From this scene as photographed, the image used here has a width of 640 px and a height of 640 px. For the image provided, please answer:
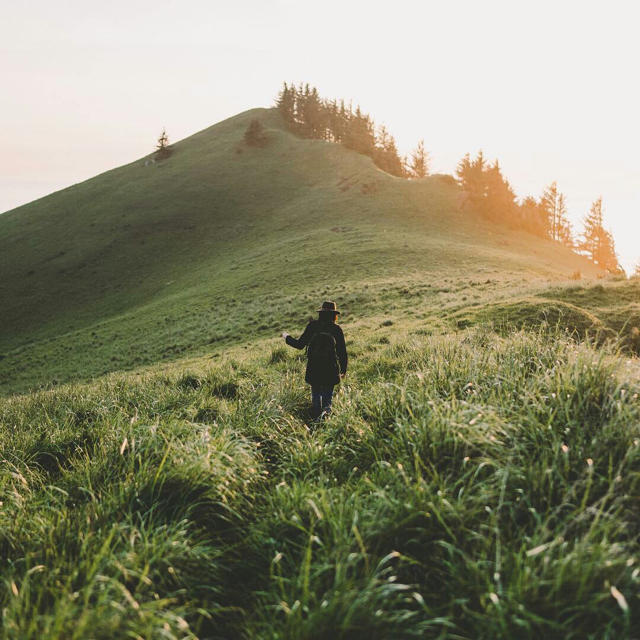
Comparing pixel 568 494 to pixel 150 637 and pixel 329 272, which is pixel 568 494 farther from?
pixel 329 272

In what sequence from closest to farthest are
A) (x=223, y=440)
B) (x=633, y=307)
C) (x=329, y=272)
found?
(x=223, y=440) < (x=633, y=307) < (x=329, y=272)

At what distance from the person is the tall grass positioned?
2.15 metres

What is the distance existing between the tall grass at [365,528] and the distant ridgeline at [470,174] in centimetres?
6200

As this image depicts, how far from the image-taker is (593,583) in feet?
6.93

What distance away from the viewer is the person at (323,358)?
6773 mm

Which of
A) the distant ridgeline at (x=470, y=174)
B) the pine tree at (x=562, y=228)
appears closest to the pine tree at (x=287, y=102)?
the distant ridgeline at (x=470, y=174)

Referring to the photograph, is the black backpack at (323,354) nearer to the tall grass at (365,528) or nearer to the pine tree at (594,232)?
the tall grass at (365,528)

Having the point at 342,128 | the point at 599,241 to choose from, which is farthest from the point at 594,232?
the point at 342,128

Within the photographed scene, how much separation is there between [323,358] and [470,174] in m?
62.7

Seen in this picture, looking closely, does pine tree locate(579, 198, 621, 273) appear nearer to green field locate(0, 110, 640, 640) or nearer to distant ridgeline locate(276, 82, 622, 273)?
distant ridgeline locate(276, 82, 622, 273)

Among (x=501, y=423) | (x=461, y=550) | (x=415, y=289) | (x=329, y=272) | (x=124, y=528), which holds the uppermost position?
(x=329, y=272)

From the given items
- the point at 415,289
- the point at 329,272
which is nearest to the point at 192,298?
the point at 329,272

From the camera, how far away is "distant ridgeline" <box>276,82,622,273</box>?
5984cm

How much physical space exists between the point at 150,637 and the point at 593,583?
241cm
